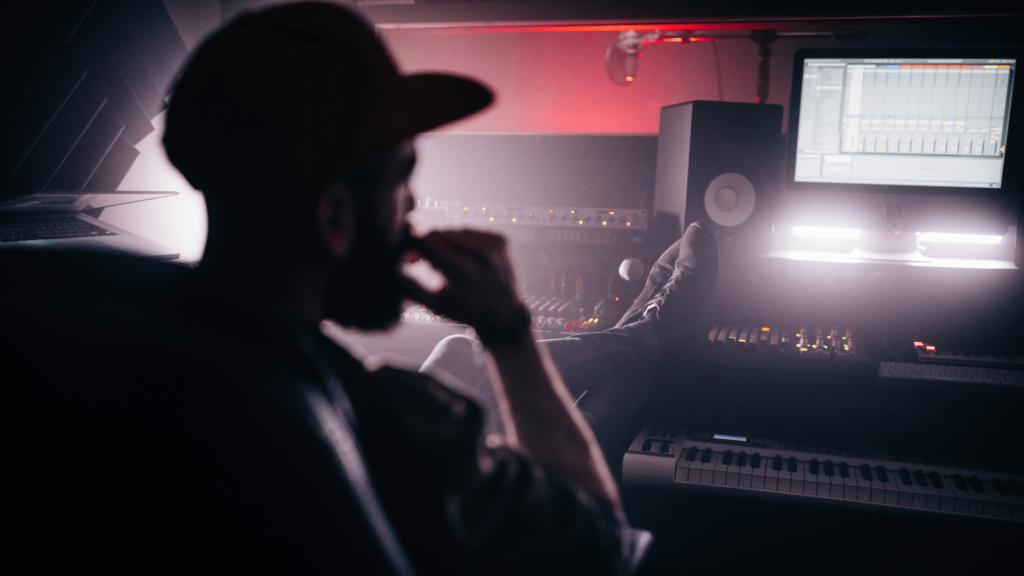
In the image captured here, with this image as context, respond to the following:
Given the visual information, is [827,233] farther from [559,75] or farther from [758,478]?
[559,75]

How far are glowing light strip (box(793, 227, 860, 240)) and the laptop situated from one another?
1.60 metres

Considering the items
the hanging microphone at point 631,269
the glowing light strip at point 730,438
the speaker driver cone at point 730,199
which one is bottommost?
the glowing light strip at point 730,438

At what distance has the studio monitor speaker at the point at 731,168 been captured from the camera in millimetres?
1613

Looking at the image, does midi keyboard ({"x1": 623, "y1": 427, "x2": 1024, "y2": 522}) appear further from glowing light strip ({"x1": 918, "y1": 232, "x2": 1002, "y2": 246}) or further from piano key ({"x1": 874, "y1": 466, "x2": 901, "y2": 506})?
glowing light strip ({"x1": 918, "y1": 232, "x2": 1002, "y2": 246})

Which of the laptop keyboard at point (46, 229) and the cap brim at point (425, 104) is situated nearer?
the cap brim at point (425, 104)

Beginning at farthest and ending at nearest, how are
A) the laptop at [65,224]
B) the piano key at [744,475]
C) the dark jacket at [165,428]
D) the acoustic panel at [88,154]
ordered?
the acoustic panel at [88,154] < the laptop at [65,224] < the piano key at [744,475] < the dark jacket at [165,428]

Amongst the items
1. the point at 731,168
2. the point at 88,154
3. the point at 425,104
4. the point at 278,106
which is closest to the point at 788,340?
the point at 731,168

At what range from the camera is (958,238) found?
1.61 metres

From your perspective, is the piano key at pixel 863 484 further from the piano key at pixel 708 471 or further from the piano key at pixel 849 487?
the piano key at pixel 708 471

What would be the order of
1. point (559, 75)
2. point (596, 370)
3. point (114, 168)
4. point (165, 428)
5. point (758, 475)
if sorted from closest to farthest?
point (165, 428) < point (758, 475) < point (596, 370) < point (114, 168) < point (559, 75)

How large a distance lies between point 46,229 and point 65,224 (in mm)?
86

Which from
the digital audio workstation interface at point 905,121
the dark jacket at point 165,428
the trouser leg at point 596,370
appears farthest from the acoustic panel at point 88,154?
the digital audio workstation interface at point 905,121

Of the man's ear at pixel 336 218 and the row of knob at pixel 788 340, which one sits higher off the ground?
the man's ear at pixel 336 218

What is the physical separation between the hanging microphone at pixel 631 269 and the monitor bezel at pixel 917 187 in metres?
0.42
